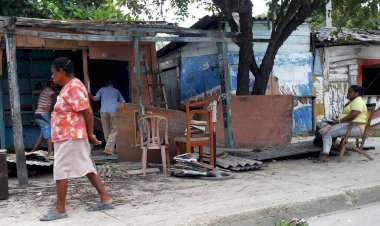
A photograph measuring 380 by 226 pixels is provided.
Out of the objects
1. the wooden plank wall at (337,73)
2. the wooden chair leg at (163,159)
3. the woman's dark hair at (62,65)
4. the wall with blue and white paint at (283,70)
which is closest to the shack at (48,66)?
the wall with blue and white paint at (283,70)

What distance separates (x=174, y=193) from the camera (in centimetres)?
603

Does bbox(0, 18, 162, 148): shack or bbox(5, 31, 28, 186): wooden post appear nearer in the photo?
bbox(5, 31, 28, 186): wooden post

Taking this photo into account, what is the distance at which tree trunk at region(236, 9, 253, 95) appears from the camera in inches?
363

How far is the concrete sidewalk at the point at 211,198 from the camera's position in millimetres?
4902

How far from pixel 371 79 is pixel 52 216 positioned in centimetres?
1387

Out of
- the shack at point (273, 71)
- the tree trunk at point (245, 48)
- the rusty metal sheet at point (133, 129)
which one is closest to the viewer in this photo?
the rusty metal sheet at point (133, 129)

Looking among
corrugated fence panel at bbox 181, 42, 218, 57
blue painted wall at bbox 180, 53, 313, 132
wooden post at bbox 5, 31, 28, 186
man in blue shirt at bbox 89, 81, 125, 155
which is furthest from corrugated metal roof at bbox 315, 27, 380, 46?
wooden post at bbox 5, 31, 28, 186

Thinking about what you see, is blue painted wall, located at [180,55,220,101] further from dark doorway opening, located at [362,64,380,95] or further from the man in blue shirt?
dark doorway opening, located at [362,64,380,95]

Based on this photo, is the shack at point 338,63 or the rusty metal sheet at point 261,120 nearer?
the rusty metal sheet at point 261,120

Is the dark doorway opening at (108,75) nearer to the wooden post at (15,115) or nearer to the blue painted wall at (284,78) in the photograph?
the blue painted wall at (284,78)

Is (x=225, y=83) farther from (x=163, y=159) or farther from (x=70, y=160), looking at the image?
(x=70, y=160)

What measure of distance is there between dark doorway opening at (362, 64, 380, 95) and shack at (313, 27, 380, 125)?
0.70 meters

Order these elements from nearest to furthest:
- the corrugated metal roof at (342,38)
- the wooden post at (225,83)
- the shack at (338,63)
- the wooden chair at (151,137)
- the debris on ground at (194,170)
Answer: the debris on ground at (194,170) → the wooden chair at (151,137) → the wooden post at (225,83) → the corrugated metal roof at (342,38) → the shack at (338,63)

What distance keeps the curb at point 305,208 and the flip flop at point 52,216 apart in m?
1.47
